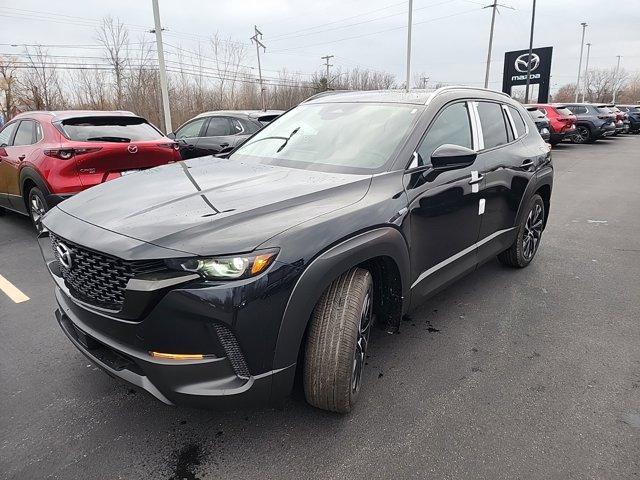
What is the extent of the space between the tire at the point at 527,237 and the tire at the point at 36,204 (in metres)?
5.06

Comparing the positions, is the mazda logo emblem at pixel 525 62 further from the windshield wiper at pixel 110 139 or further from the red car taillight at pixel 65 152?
the red car taillight at pixel 65 152

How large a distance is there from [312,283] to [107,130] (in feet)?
15.6

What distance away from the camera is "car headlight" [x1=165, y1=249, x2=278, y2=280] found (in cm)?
188

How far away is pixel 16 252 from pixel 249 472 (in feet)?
15.5

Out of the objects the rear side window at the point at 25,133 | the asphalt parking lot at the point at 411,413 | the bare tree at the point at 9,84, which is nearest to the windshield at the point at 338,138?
the asphalt parking lot at the point at 411,413

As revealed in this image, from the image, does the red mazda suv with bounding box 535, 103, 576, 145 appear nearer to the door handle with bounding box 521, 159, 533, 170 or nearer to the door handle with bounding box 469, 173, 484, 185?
the door handle with bounding box 521, 159, 533, 170

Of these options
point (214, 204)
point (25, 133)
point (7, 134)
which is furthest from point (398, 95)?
point (7, 134)

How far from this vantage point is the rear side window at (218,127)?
30.1 feet

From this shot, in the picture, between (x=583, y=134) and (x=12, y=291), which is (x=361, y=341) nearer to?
(x=12, y=291)

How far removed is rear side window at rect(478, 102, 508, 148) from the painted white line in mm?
4147

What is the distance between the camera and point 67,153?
17.4 feet

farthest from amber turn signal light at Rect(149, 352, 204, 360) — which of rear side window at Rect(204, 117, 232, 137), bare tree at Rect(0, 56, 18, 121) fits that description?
bare tree at Rect(0, 56, 18, 121)

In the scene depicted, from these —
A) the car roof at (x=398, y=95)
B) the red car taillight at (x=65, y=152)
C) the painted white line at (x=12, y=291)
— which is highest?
the car roof at (x=398, y=95)

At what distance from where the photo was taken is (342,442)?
230 cm
